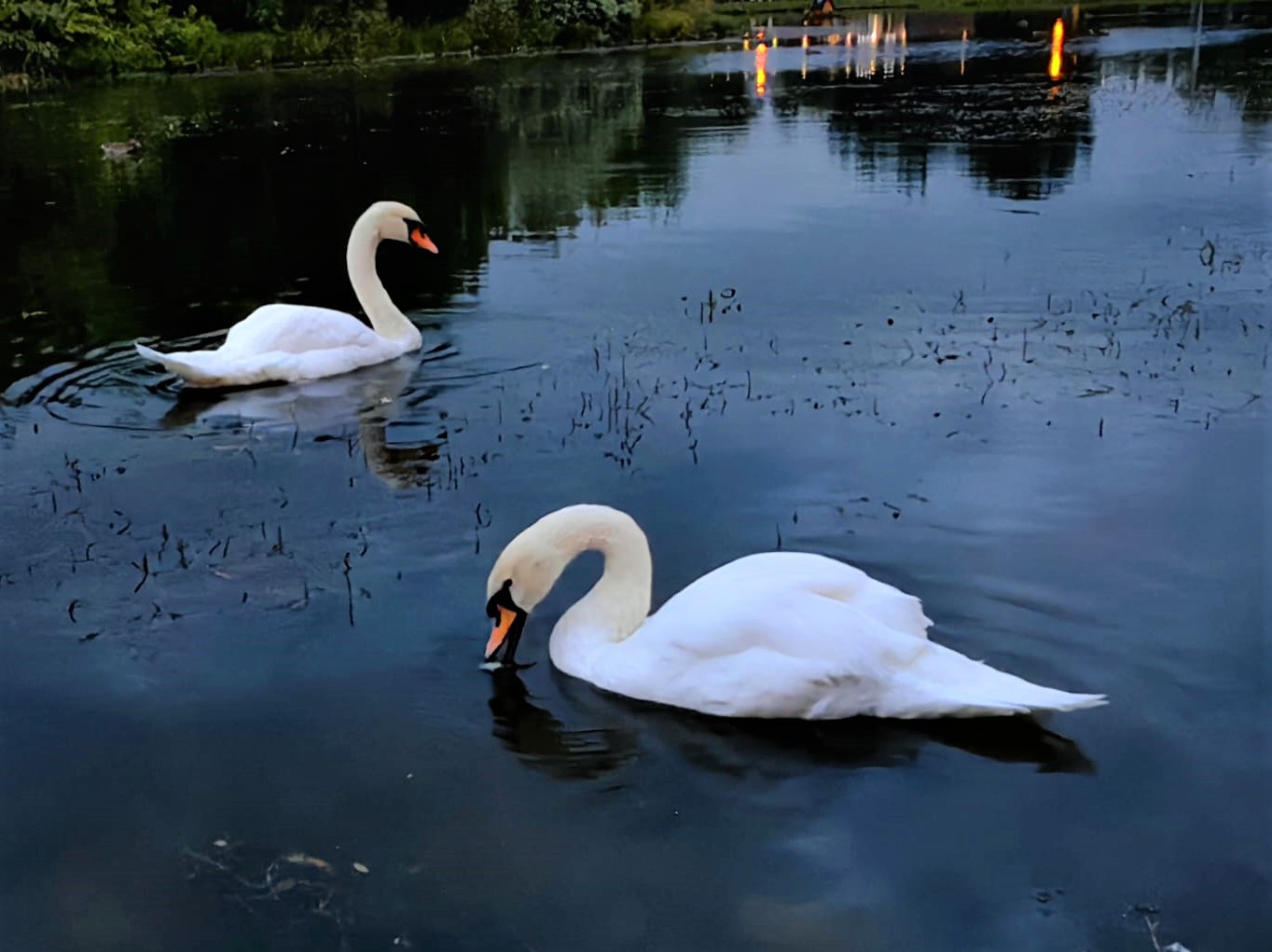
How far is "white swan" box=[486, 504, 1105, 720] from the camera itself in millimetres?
5414

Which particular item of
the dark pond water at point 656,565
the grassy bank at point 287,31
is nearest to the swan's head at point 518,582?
the dark pond water at point 656,565

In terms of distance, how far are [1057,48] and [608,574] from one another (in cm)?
3872

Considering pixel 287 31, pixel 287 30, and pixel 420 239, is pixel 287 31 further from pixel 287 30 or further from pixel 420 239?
pixel 420 239

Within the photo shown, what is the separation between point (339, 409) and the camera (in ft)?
32.1

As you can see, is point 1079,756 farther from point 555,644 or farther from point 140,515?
point 140,515

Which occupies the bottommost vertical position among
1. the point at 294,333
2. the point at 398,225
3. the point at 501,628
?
the point at 501,628

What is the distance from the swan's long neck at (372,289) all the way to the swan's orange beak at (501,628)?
5.35m

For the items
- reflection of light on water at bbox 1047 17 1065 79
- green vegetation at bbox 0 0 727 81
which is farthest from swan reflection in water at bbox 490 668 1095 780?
green vegetation at bbox 0 0 727 81

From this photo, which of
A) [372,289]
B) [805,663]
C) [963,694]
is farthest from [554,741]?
[372,289]

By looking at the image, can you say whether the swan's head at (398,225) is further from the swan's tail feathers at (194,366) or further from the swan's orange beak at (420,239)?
the swan's tail feathers at (194,366)

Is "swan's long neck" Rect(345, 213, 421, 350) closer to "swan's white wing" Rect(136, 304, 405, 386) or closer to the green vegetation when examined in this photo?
"swan's white wing" Rect(136, 304, 405, 386)

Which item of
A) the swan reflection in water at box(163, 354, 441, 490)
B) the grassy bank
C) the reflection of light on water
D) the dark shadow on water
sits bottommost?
the dark shadow on water

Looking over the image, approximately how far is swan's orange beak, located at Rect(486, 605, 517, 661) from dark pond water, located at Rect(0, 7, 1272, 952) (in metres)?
0.14

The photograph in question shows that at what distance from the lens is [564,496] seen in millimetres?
7996
